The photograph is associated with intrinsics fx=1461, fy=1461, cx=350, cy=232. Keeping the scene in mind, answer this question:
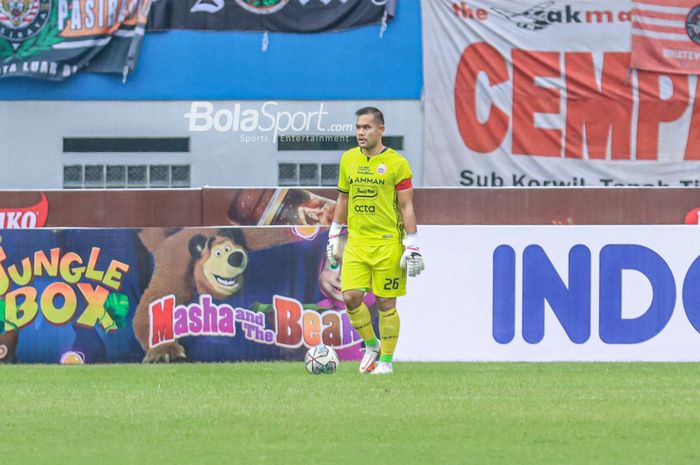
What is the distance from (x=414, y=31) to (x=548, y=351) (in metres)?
13.6

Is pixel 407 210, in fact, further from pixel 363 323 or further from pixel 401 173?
pixel 363 323

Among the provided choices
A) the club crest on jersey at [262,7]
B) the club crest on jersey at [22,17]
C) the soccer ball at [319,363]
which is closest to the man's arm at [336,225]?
the soccer ball at [319,363]

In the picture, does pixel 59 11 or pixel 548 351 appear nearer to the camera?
pixel 548 351

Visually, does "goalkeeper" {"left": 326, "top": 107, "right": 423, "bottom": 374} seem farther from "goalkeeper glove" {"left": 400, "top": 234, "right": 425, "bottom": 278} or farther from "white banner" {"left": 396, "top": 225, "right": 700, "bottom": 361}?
"white banner" {"left": 396, "top": 225, "right": 700, "bottom": 361}

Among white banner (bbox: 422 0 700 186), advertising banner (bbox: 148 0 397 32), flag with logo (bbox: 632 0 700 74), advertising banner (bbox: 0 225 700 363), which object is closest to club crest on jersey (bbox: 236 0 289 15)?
advertising banner (bbox: 148 0 397 32)

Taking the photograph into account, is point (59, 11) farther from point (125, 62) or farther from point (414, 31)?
point (414, 31)

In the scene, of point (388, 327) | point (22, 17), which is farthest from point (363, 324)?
point (22, 17)

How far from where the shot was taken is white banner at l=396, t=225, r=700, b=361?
1288cm

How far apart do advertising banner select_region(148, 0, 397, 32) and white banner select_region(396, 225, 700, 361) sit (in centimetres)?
1314

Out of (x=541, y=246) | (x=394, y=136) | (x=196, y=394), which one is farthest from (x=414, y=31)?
(x=196, y=394)

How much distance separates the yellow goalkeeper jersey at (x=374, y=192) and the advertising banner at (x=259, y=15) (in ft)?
48.4

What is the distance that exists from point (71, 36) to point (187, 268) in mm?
13443

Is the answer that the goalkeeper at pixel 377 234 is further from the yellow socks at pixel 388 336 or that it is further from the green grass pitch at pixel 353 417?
the green grass pitch at pixel 353 417

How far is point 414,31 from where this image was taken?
84.1ft
